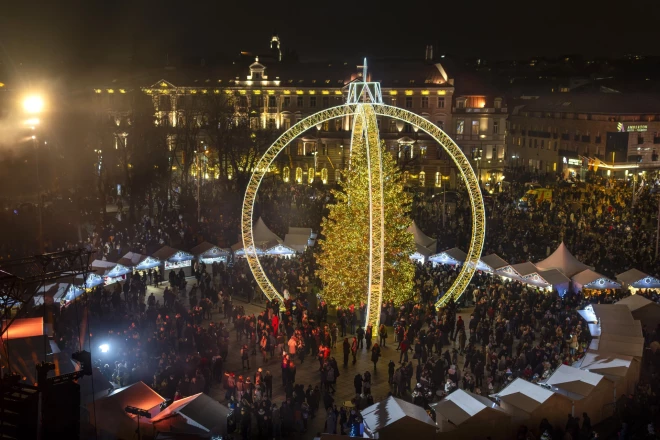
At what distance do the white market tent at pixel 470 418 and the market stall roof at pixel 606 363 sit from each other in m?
3.29

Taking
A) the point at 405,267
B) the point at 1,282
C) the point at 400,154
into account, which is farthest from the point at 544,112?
the point at 1,282

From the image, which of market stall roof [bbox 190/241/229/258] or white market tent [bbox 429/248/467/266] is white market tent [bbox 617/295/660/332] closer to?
white market tent [bbox 429/248/467/266]

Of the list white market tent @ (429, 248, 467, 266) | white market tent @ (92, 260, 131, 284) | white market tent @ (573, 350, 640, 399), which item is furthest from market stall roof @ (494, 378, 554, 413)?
white market tent @ (92, 260, 131, 284)

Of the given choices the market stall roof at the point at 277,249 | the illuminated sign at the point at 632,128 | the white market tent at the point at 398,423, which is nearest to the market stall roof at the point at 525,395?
the white market tent at the point at 398,423

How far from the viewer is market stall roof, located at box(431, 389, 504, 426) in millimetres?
12961

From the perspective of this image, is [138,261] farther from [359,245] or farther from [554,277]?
[554,277]

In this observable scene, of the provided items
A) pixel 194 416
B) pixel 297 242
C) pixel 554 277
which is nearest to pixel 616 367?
pixel 554 277

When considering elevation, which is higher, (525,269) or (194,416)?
(525,269)

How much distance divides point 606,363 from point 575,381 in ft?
5.95

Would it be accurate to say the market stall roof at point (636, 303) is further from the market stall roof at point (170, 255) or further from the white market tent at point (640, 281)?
the market stall roof at point (170, 255)

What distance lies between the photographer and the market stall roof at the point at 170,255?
85.3 feet

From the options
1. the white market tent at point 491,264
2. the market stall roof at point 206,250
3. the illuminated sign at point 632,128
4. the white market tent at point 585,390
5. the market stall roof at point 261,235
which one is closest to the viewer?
the white market tent at point 585,390

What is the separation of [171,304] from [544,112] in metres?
54.7

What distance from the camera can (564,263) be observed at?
2394cm
